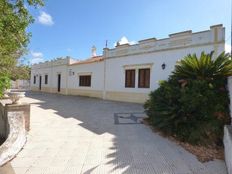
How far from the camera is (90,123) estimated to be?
23.0 ft

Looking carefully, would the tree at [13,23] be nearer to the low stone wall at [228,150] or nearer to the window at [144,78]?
the low stone wall at [228,150]

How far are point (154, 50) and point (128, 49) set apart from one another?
8.07ft

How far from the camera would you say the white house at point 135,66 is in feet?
34.9

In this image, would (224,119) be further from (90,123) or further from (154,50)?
(154,50)

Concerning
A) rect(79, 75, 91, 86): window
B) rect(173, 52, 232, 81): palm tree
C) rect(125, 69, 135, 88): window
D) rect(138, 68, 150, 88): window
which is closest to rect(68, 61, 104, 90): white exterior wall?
rect(79, 75, 91, 86): window

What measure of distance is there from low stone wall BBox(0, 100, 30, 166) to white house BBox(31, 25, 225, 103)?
9220 millimetres

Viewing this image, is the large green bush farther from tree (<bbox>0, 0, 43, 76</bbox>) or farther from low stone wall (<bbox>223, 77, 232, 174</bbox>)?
tree (<bbox>0, 0, 43, 76</bbox>)

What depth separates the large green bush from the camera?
5027 millimetres

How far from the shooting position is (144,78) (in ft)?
43.4

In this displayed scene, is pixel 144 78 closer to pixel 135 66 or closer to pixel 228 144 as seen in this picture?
pixel 135 66

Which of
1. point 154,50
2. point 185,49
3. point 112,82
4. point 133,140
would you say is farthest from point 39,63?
point 133,140

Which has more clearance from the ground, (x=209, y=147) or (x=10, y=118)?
(x=10, y=118)

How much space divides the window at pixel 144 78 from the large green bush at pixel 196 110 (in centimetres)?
707

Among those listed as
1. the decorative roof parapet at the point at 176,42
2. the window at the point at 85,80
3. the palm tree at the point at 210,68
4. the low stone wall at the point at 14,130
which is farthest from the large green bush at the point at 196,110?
the window at the point at 85,80
